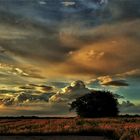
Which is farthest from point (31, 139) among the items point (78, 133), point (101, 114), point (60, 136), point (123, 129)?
point (101, 114)

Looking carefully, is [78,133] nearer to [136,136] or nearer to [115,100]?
[136,136]

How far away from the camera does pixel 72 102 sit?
64.7 meters

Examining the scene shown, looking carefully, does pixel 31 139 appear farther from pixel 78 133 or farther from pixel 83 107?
pixel 83 107

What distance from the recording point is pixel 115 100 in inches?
2522

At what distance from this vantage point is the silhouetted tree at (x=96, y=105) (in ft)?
202

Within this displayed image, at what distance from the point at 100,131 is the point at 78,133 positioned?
159 cm

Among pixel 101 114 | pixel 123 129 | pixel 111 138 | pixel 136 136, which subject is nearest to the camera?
pixel 136 136

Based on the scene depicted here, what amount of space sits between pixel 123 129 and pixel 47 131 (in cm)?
556

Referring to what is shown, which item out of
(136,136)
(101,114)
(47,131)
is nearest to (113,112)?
(101,114)

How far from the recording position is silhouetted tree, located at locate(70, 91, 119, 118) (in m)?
61.6

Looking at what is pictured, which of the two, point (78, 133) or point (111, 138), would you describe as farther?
point (78, 133)

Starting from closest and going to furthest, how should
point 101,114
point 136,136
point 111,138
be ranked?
point 136,136
point 111,138
point 101,114

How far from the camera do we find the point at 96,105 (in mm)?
62062

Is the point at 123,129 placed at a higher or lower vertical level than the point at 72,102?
lower
